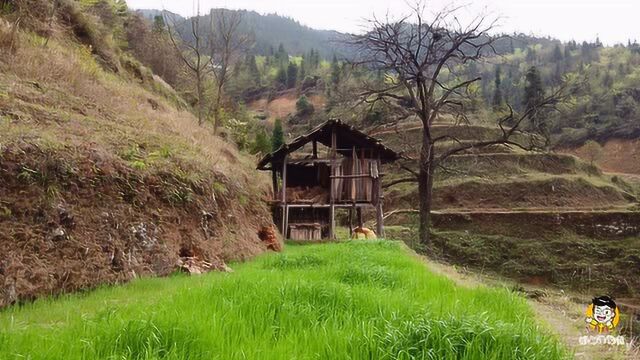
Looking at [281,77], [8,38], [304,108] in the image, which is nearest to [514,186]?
[8,38]

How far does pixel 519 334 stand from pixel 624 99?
309ft

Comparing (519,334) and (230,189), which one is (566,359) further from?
(230,189)

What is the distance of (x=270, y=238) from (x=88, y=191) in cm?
758

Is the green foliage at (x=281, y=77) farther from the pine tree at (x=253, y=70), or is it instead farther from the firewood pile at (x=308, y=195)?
the firewood pile at (x=308, y=195)

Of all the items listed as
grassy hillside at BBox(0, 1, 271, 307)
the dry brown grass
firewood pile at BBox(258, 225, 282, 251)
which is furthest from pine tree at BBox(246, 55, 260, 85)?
the dry brown grass

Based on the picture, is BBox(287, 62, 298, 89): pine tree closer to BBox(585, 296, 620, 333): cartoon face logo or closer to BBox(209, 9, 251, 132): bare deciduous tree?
BBox(209, 9, 251, 132): bare deciduous tree

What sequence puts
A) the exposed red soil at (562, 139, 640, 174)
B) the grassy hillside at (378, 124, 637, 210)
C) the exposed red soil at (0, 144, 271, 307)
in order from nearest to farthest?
the exposed red soil at (0, 144, 271, 307)
the grassy hillside at (378, 124, 637, 210)
the exposed red soil at (562, 139, 640, 174)

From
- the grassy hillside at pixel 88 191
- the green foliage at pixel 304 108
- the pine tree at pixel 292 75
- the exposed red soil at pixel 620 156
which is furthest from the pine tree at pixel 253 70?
the grassy hillside at pixel 88 191

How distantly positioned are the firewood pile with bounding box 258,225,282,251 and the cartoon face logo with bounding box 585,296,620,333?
960 cm

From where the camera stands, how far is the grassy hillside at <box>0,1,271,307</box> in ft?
19.5

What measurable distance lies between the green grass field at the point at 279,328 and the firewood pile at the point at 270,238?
8.64m

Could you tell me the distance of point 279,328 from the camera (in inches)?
150

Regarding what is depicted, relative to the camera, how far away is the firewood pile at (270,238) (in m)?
14.0

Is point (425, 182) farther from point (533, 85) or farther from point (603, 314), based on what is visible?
point (533, 85)
